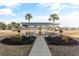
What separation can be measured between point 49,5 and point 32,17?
599 millimetres

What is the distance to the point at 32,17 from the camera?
6.49 metres

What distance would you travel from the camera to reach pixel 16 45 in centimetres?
657

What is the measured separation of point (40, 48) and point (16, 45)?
0.71m

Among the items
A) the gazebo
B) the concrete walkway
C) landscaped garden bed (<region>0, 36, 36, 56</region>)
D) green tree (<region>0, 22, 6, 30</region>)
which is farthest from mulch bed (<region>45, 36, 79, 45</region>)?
green tree (<region>0, 22, 6, 30</region>)

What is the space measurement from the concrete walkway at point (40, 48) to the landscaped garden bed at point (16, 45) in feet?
0.44

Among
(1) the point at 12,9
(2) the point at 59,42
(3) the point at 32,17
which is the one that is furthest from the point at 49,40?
(1) the point at 12,9

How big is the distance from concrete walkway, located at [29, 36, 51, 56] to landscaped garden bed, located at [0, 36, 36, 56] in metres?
0.13

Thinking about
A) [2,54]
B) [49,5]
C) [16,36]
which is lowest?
[2,54]

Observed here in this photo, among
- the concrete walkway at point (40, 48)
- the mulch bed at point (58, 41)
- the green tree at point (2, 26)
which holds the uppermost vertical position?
the green tree at point (2, 26)

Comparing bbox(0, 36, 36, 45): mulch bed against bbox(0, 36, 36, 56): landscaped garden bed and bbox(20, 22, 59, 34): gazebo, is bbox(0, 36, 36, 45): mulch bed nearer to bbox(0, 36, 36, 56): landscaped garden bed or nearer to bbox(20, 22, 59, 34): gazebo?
bbox(0, 36, 36, 56): landscaped garden bed

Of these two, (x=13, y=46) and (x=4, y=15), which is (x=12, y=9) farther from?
(x=13, y=46)

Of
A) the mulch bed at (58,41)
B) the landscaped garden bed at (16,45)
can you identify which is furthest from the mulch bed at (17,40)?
the mulch bed at (58,41)

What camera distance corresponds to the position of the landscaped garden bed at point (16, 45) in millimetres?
6438

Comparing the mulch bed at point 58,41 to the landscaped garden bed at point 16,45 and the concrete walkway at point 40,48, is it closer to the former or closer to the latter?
the concrete walkway at point 40,48
